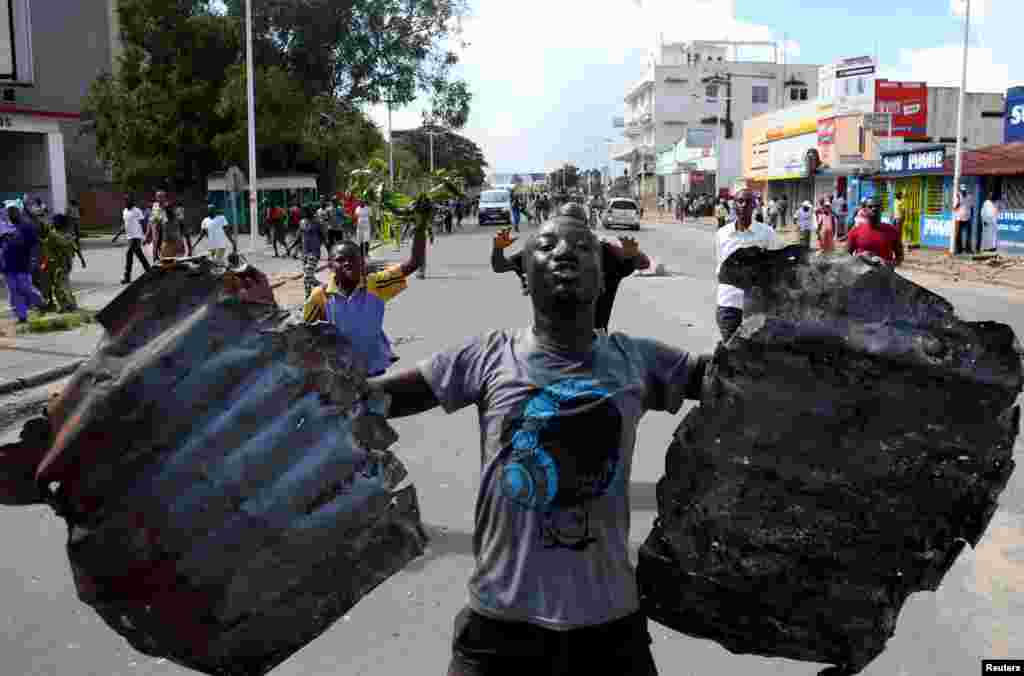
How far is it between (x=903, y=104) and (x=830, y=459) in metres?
40.6

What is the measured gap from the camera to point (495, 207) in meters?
51.6

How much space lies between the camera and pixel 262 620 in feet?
6.87

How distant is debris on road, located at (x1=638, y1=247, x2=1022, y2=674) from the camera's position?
6.82ft

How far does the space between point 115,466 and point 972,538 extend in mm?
1698

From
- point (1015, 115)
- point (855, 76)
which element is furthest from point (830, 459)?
point (855, 76)

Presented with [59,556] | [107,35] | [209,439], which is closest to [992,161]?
[59,556]

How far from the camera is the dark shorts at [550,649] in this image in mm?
2244

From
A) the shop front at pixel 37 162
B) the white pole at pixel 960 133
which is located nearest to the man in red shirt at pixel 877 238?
the white pole at pixel 960 133

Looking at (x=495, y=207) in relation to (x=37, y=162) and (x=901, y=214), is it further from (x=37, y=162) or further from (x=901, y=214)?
(x=901, y=214)

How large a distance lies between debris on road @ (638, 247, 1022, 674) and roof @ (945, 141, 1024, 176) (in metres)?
25.1

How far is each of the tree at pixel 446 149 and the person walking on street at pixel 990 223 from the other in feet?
242

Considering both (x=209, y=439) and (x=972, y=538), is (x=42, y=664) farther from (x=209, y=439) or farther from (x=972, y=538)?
(x=972, y=538)

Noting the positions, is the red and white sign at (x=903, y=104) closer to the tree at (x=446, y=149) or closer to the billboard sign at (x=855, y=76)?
the billboard sign at (x=855, y=76)

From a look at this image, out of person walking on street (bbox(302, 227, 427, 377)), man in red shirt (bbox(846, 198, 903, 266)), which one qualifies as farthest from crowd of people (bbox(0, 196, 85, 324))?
man in red shirt (bbox(846, 198, 903, 266))
